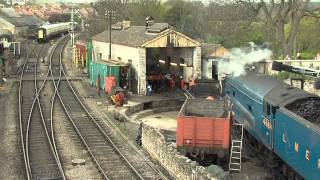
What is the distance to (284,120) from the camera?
14086 millimetres

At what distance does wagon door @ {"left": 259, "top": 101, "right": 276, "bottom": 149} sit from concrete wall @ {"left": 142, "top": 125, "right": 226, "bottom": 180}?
9.06 feet

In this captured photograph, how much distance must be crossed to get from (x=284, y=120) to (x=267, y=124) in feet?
6.54

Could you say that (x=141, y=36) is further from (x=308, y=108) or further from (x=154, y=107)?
(x=308, y=108)

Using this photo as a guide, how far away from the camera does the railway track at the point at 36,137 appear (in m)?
16.7

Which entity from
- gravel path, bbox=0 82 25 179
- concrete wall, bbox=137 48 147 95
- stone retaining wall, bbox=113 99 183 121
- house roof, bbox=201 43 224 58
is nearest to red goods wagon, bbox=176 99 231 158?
gravel path, bbox=0 82 25 179

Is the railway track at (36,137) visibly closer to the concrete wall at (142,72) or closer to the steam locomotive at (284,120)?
the concrete wall at (142,72)

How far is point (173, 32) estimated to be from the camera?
3266 cm

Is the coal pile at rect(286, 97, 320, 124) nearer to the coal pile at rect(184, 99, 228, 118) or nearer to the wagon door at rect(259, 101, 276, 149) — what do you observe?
the wagon door at rect(259, 101, 276, 149)

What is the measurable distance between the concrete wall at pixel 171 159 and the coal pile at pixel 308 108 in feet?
9.37

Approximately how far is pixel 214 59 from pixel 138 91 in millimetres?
5914

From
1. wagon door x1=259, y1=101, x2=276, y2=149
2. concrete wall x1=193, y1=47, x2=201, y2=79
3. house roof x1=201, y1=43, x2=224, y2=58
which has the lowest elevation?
wagon door x1=259, y1=101, x2=276, y2=149

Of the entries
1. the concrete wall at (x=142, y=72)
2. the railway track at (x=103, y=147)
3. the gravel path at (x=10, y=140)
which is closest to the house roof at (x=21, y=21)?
the gravel path at (x=10, y=140)

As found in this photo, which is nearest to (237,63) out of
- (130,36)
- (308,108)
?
(308,108)

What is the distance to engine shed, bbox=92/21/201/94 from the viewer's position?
3244 cm
